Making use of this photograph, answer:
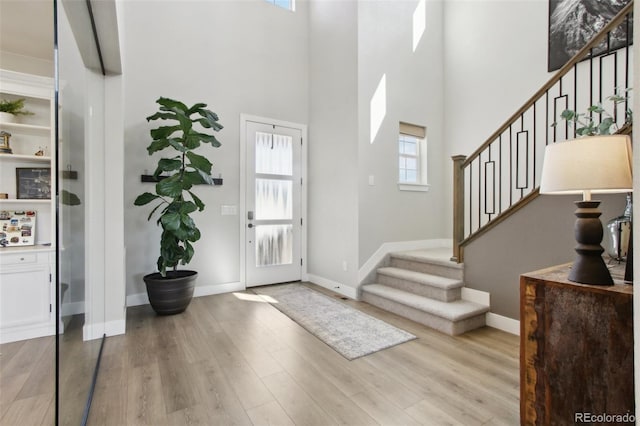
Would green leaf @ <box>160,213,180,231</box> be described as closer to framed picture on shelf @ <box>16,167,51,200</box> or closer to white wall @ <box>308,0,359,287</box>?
framed picture on shelf @ <box>16,167,51,200</box>

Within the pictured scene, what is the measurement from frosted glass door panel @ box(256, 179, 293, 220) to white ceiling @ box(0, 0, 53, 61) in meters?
3.17

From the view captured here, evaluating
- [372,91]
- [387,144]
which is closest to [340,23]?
[372,91]

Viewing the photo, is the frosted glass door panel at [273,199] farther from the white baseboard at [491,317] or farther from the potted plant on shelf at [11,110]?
the potted plant on shelf at [11,110]

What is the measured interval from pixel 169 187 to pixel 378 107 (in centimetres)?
279

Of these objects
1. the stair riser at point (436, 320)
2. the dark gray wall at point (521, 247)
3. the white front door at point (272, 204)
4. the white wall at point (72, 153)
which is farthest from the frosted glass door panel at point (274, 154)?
the dark gray wall at point (521, 247)

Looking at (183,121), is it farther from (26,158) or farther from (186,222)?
(26,158)

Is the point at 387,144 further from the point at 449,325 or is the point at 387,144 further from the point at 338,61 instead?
the point at 449,325

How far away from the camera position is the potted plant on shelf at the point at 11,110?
4.09ft

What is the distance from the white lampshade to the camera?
142 centimetres

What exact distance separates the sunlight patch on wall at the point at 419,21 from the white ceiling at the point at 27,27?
451 centimetres

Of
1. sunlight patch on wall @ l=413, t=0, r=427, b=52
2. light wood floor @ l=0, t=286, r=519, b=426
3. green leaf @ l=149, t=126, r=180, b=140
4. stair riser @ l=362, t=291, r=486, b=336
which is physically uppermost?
sunlight patch on wall @ l=413, t=0, r=427, b=52

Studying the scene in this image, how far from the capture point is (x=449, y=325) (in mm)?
2889

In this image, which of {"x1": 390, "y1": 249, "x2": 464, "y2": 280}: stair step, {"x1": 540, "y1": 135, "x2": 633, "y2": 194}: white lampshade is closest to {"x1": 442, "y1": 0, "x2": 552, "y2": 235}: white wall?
{"x1": 390, "y1": 249, "x2": 464, "y2": 280}: stair step

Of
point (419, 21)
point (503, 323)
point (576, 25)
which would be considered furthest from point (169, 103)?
point (576, 25)
